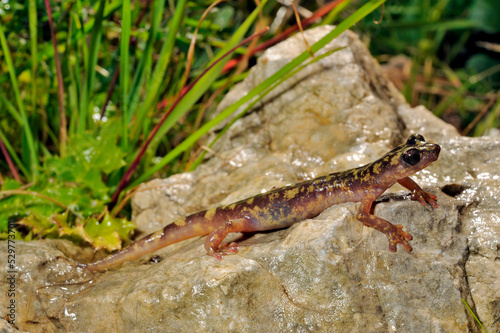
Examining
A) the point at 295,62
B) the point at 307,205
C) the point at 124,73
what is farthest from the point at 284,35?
the point at 307,205

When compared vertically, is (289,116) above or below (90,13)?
below

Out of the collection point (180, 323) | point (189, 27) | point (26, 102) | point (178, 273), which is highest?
point (189, 27)

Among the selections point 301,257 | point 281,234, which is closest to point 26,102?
point 281,234

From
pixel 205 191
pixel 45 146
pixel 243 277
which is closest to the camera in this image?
pixel 243 277

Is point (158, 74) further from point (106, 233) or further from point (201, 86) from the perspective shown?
point (106, 233)

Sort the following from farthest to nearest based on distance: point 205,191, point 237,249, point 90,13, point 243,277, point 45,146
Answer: point 45,146
point 90,13
point 205,191
point 237,249
point 243,277

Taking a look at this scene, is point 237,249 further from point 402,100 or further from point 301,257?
point 402,100

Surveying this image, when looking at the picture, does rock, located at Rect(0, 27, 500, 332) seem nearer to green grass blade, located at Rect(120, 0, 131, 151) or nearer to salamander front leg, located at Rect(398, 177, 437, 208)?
salamander front leg, located at Rect(398, 177, 437, 208)
